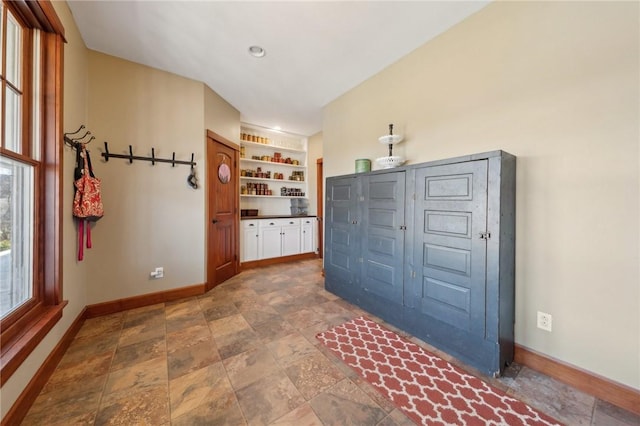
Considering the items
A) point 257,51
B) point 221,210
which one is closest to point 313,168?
point 221,210

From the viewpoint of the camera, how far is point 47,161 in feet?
5.17

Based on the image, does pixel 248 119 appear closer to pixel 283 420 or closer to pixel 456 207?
pixel 456 207

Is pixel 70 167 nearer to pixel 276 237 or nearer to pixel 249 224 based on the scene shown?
pixel 249 224

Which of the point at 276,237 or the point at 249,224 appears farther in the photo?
the point at 276,237

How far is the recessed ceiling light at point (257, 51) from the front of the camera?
2.35 m

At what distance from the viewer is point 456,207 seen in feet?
5.63

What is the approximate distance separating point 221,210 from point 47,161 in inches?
75.9

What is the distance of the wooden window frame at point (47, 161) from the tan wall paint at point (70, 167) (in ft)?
0.68

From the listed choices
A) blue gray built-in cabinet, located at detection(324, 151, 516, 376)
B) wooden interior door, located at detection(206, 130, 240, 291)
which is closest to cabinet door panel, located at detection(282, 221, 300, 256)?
wooden interior door, located at detection(206, 130, 240, 291)

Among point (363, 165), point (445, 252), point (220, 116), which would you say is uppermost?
point (220, 116)

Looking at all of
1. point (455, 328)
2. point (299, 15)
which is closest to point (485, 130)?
point (455, 328)

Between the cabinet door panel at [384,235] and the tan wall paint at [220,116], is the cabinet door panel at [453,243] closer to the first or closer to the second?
the cabinet door panel at [384,235]

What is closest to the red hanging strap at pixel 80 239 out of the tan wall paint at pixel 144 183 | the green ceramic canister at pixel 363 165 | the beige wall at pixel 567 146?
the tan wall paint at pixel 144 183

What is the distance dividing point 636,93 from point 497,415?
6.37ft
